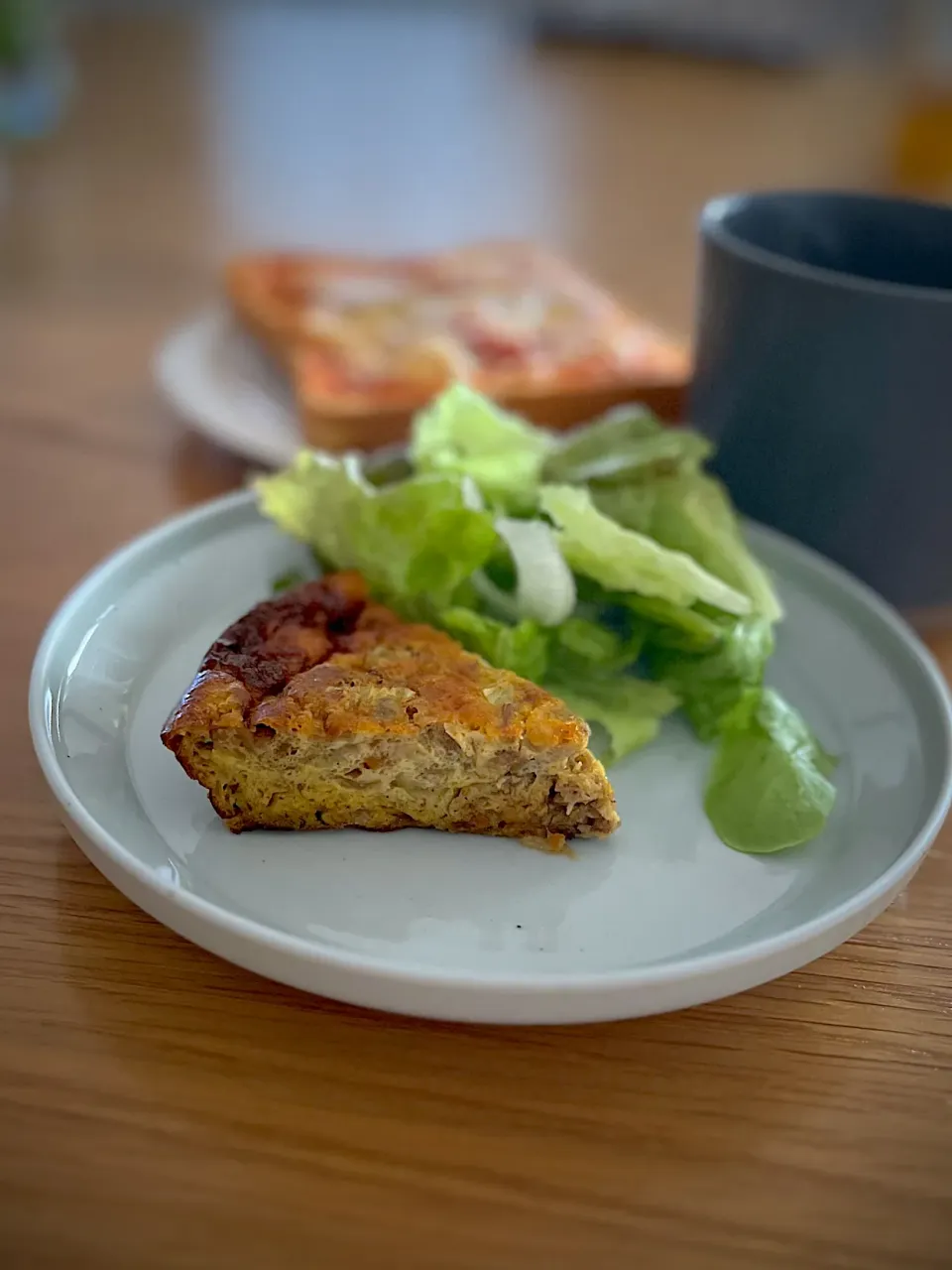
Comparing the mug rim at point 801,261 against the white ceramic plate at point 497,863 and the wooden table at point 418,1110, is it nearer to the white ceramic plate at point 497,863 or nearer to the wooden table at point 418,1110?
the white ceramic plate at point 497,863

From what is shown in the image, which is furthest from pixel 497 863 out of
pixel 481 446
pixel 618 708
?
pixel 481 446

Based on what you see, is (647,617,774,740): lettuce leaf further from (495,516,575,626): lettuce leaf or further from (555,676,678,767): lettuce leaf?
(495,516,575,626): lettuce leaf

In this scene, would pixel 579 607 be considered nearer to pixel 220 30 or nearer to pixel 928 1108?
pixel 928 1108

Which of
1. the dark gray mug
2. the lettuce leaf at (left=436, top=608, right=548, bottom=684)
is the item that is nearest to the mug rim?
the dark gray mug

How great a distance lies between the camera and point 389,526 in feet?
3.53

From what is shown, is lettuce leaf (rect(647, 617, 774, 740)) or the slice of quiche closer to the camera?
the slice of quiche

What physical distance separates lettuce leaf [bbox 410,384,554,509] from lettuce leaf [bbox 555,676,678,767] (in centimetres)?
22

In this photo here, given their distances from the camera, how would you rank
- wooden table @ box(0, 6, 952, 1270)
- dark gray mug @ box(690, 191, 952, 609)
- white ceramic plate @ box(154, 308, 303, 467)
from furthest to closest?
white ceramic plate @ box(154, 308, 303, 467), dark gray mug @ box(690, 191, 952, 609), wooden table @ box(0, 6, 952, 1270)

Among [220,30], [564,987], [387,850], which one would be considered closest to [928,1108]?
[564,987]

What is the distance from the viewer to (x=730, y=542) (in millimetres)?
1105

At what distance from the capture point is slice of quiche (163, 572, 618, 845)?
848 millimetres

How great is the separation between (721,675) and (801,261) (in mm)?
574

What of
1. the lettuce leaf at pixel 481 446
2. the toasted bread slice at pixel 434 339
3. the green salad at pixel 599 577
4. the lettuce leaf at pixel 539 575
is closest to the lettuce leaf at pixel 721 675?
the green salad at pixel 599 577

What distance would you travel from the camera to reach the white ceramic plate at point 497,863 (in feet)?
2.26
